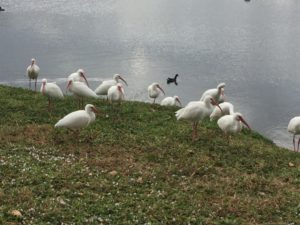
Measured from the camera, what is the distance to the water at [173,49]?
151 ft

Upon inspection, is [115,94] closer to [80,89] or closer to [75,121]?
[80,89]

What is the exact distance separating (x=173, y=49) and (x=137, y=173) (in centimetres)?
5234

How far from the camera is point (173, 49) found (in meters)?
65.0

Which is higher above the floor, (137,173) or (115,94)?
(115,94)

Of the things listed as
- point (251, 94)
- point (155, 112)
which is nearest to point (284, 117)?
point (251, 94)

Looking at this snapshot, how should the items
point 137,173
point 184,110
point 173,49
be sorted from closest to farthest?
point 137,173 < point 184,110 < point 173,49

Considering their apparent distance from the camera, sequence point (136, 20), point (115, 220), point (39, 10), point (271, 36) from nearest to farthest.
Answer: point (115, 220) → point (271, 36) → point (136, 20) → point (39, 10)

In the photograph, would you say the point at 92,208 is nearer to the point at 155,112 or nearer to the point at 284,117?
the point at 155,112

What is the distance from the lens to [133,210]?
11.2 meters

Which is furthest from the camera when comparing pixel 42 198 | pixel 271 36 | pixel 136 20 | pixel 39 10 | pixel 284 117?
pixel 39 10

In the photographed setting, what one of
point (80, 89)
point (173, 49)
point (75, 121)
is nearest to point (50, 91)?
point (80, 89)

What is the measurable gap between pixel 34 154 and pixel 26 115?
5.38 meters

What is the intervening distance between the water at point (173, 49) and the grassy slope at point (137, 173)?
17.3 metres

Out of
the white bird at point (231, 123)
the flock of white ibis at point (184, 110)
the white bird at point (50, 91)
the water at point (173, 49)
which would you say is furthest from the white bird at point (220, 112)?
the water at point (173, 49)
